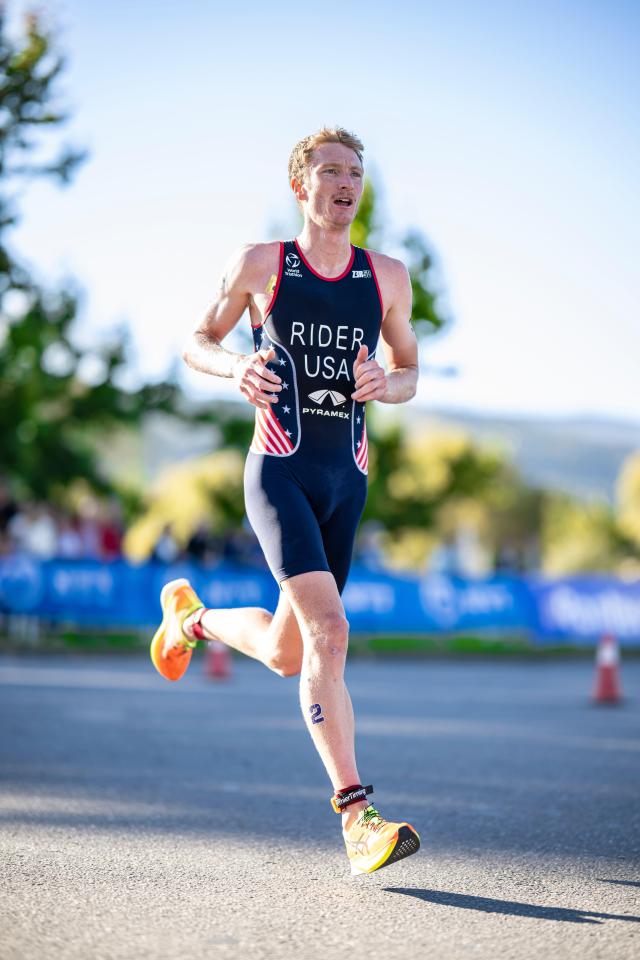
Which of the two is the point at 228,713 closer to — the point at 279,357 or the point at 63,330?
the point at 279,357

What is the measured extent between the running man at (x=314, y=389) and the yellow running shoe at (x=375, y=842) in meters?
0.17

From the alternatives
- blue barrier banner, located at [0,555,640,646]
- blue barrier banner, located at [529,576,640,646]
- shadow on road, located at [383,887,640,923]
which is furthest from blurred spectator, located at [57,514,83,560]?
shadow on road, located at [383,887,640,923]

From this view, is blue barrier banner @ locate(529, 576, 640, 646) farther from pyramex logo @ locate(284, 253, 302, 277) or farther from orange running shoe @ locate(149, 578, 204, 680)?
pyramex logo @ locate(284, 253, 302, 277)

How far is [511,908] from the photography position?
3.77 m

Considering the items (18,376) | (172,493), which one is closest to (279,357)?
(18,376)

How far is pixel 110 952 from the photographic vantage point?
3.15 meters

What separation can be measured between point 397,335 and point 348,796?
1894 millimetres

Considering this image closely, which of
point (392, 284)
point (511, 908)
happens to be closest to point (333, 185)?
point (392, 284)

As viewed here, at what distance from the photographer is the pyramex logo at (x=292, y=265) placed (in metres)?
4.76

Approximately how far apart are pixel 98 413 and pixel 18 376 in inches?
130

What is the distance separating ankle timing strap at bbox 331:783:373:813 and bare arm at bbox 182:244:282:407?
1421 millimetres

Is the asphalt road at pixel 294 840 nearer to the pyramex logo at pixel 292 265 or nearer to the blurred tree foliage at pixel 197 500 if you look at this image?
the pyramex logo at pixel 292 265

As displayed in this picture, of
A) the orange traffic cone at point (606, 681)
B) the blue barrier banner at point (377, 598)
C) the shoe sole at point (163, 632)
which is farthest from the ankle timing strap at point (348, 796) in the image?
the blue barrier banner at point (377, 598)

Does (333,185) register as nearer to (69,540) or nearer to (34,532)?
(34,532)
